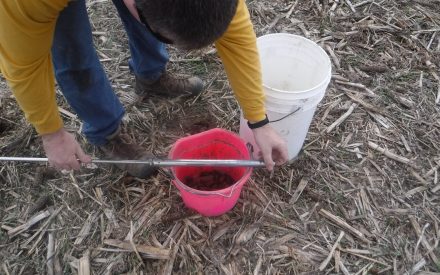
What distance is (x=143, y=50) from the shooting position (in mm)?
2301

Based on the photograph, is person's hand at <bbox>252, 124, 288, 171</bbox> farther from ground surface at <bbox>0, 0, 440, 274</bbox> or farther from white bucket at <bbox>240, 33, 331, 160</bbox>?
ground surface at <bbox>0, 0, 440, 274</bbox>

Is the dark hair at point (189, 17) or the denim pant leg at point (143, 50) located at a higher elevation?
the dark hair at point (189, 17)

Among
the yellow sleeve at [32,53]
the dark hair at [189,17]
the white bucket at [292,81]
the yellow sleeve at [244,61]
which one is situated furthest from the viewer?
the white bucket at [292,81]

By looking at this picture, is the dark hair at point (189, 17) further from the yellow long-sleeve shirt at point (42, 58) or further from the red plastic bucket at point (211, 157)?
the red plastic bucket at point (211, 157)

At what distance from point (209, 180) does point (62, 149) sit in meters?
0.83

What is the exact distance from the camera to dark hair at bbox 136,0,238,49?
1.03 m

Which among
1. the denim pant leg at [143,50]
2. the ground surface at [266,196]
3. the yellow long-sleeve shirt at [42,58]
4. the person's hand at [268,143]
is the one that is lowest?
the ground surface at [266,196]

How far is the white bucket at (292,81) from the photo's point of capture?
1845mm

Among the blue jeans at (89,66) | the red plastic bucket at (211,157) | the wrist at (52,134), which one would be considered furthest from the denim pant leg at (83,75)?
the red plastic bucket at (211,157)

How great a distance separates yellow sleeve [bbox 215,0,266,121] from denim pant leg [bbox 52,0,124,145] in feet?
1.84

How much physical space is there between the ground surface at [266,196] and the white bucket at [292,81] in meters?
0.30

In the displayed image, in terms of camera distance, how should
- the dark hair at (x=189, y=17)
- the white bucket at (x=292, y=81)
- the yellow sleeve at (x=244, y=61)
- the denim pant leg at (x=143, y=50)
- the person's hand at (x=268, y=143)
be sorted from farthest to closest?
the denim pant leg at (x=143, y=50) < the white bucket at (x=292, y=81) < the person's hand at (x=268, y=143) < the yellow sleeve at (x=244, y=61) < the dark hair at (x=189, y=17)

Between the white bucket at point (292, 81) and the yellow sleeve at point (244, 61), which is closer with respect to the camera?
the yellow sleeve at point (244, 61)

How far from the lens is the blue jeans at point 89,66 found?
1574 mm
